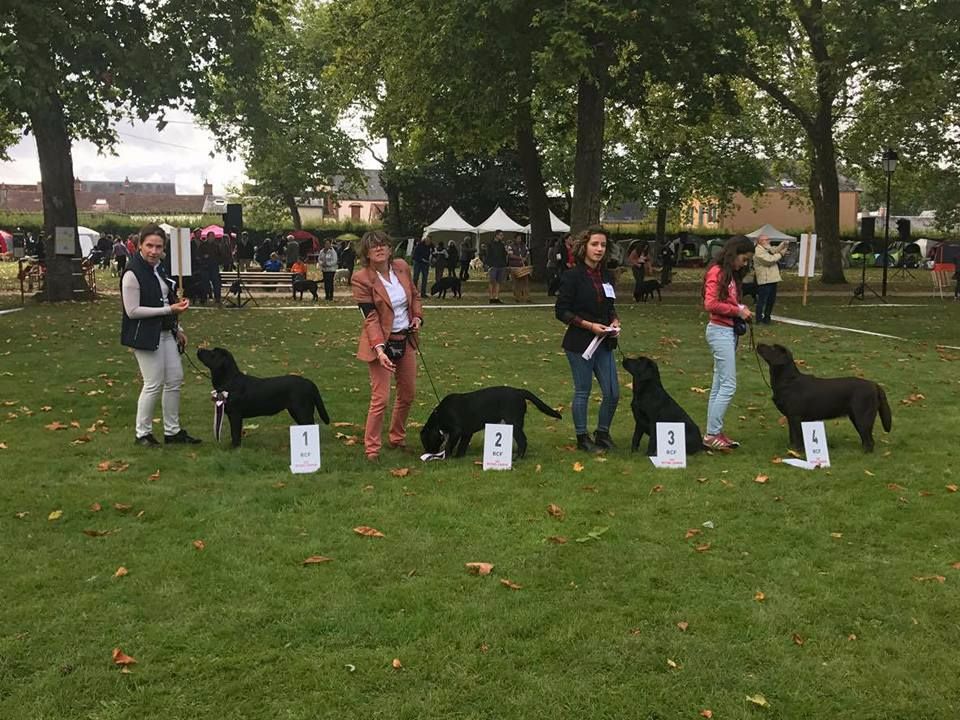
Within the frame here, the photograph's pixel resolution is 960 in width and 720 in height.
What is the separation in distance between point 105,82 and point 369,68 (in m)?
7.42

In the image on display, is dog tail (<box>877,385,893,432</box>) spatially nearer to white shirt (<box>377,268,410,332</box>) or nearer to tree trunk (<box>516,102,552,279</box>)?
white shirt (<box>377,268,410,332</box>)

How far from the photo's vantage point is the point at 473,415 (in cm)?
658

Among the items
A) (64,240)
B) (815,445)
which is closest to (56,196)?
(64,240)

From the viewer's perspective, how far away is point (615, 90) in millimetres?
21828

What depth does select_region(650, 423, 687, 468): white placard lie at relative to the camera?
639cm

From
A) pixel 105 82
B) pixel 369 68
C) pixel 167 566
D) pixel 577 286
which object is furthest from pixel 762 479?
pixel 369 68

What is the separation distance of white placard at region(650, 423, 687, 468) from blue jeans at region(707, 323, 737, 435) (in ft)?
2.30

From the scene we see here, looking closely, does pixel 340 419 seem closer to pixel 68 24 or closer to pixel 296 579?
pixel 296 579

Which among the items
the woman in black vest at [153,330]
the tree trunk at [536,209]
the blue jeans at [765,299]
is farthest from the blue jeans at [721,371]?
the tree trunk at [536,209]

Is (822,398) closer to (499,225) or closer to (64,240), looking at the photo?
(64,240)

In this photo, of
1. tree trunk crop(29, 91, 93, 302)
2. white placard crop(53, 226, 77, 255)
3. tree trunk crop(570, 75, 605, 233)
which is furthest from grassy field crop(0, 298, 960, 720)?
tree trunk crop(29, 91, 93, 302)

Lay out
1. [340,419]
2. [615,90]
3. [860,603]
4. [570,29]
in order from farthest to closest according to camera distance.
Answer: [615,90] → [570,29] → [340,419] → [860,603]

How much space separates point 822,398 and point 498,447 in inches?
99.9

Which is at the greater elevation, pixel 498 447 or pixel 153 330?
pixel 153 330
